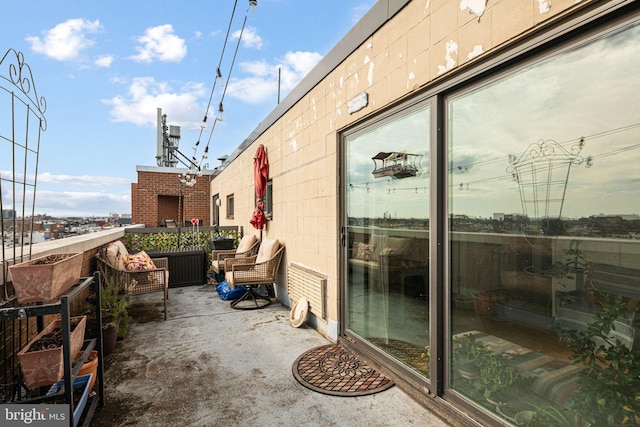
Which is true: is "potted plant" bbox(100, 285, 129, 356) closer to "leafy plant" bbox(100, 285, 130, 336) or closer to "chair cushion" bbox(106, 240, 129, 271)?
"leafy plant" bbox(100, 285, 130, 336)

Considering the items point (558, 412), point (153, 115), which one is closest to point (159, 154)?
point (153, 115)

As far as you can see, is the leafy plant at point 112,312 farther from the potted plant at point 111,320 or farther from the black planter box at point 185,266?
the black planter box at point 185,266

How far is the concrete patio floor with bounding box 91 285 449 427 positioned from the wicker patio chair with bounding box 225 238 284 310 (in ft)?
2.18

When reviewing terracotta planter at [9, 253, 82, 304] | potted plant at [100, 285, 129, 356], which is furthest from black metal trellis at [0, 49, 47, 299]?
potted plant at [100, 285, 129, 356]

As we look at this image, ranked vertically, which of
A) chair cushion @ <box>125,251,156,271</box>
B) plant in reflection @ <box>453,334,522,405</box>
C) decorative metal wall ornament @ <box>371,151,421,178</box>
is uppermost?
decorative metal wall ornament @ <box>371,151,421,178</box>

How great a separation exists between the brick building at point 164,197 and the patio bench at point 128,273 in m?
7.89

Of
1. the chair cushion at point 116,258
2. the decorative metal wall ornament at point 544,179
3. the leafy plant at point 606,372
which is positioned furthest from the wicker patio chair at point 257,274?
the leafy plant at point 606,372

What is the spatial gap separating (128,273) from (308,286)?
2.44m

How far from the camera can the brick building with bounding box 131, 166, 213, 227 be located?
494 inches

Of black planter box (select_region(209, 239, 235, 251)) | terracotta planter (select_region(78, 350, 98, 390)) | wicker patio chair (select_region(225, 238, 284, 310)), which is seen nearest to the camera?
terracotta planter (select_region(78, 350, 98, 390))

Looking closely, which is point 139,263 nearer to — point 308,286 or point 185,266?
point 185,266

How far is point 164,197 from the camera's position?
13375 mm

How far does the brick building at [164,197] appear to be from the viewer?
12.6 meters

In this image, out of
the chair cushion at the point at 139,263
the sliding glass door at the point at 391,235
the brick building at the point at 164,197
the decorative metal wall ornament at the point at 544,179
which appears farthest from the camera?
the brick building at the point at 164,197
